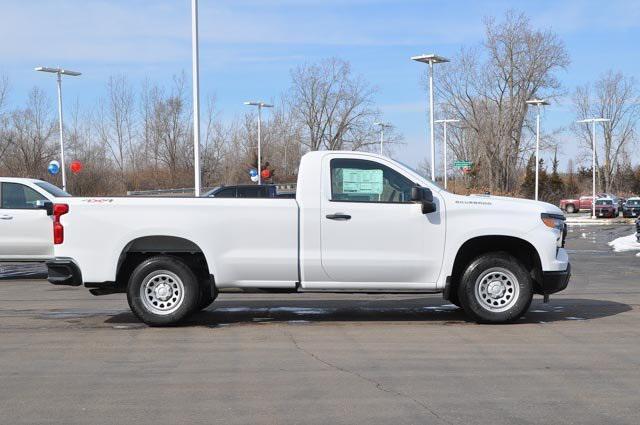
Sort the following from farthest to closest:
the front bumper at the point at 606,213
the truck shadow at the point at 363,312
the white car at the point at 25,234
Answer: the front bumper at the point at 606,213 → the white car at the point at 25,234 → the truck shadow at the point at 363,312

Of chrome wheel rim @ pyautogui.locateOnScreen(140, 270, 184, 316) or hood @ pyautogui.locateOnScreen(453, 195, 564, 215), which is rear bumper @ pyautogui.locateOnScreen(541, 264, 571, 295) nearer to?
hood @ pyautogui.locateOnScreen(453, 195, 564, 215)

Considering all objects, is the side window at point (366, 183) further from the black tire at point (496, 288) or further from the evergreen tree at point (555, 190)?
the evergreen tree at point (555, 190)

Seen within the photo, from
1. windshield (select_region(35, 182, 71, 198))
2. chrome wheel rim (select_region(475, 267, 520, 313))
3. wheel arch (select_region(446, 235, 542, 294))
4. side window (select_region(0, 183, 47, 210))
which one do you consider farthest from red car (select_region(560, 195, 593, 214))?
chrome wheel rim (select_region(475, 267, 520, 313))

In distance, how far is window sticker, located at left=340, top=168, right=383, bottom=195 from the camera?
29.5 feet

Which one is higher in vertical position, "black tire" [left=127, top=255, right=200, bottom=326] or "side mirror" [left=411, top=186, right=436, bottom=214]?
"side mirror" [left=411, top=186, right=436, bottom=214]

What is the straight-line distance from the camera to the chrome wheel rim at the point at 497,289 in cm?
895

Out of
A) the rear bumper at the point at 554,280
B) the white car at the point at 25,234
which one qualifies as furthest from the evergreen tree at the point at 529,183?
the rear bumper at the point at 554,280

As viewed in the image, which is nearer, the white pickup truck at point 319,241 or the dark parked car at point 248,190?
the white pickup truck at point 319,241

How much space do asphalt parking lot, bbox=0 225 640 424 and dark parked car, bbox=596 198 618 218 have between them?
140 ft

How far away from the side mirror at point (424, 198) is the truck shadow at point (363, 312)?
1611 mm

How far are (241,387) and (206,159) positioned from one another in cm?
6253

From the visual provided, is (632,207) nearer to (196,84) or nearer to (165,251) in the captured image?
(196,84)

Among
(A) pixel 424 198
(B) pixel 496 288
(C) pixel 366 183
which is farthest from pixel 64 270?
(B) pixel 496 288

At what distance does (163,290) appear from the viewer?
8961mm
